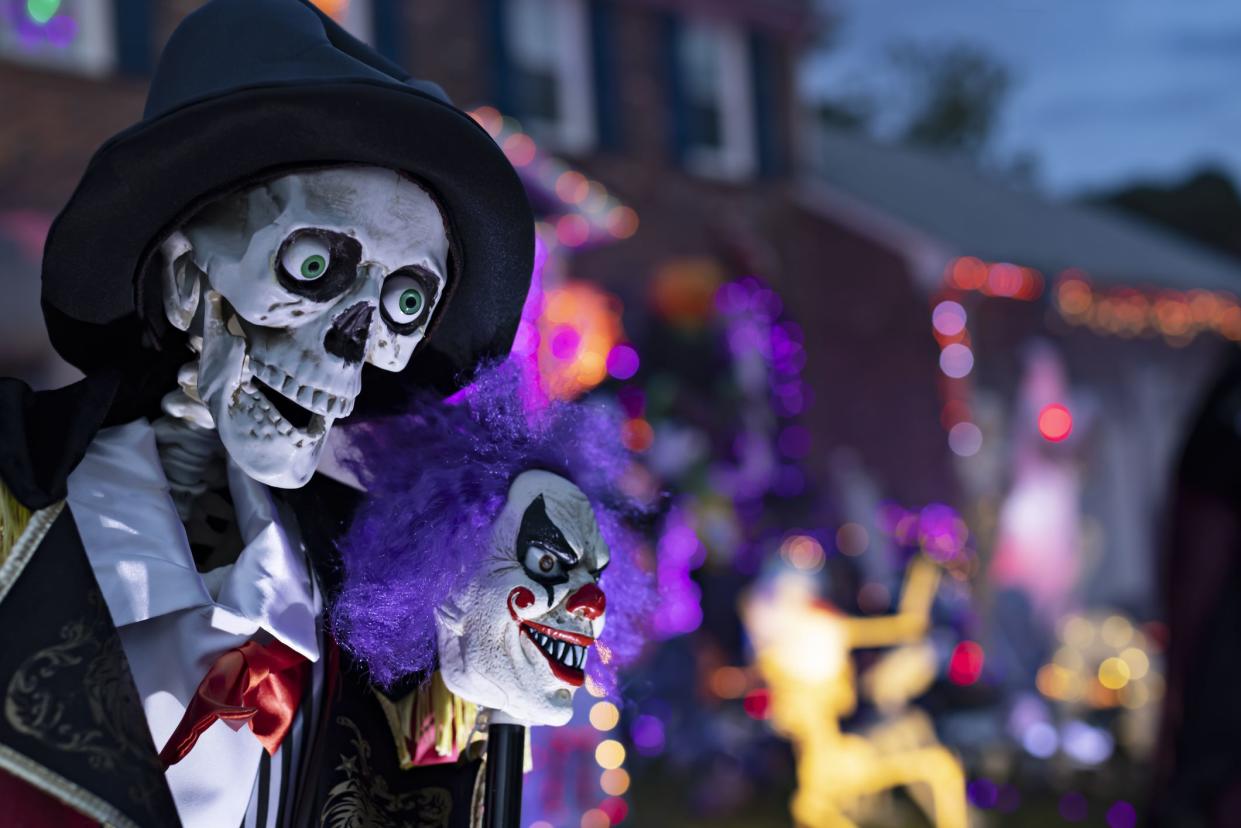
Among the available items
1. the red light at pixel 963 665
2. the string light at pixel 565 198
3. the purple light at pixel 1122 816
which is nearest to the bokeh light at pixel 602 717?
the string light at pixel 565 198

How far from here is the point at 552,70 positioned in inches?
367

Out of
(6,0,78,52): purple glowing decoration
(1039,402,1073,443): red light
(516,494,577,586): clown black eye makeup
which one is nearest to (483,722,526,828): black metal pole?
(516,494,577,586): clown black eye makeup

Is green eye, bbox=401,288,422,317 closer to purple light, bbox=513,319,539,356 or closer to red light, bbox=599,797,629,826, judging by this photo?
purple light, bbox=513,319,539,356

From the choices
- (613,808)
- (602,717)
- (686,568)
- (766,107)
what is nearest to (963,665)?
(686,568)

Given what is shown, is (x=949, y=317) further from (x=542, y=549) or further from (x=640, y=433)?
(x=542, y=549)

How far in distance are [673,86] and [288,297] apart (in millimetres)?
8733

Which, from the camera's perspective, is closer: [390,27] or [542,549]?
[542,549]

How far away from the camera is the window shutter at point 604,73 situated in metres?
9.50

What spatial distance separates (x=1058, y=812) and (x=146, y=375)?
613 centimetres

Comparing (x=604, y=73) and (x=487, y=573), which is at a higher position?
(x=487, y=573)

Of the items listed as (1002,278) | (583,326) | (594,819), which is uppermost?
(583,326)

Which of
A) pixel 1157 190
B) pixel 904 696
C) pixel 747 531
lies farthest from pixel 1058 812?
pixel 1157 190

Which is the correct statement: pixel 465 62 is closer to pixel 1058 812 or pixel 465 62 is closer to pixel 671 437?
pixel 671 437

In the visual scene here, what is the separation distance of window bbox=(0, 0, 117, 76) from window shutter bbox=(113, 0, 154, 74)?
3 cm
